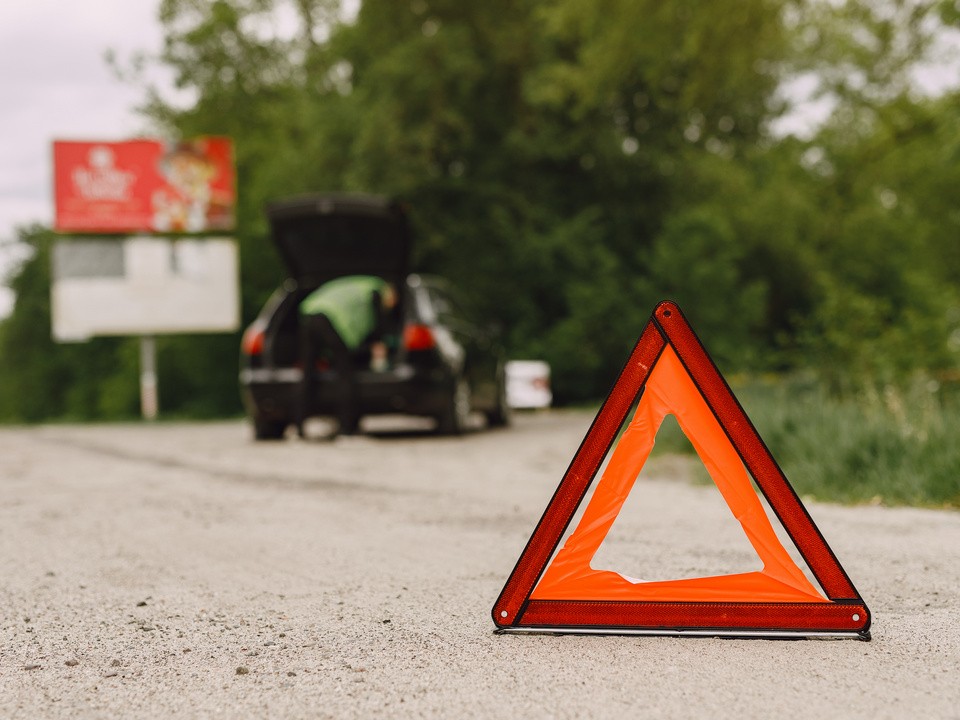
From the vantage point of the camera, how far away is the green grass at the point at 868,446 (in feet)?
23.6

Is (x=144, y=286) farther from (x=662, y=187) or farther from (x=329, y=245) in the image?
(x=329, y=245)

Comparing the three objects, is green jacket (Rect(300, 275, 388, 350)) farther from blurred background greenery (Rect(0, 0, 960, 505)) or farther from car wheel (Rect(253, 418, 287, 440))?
blurred background greenery (Rect(0, 0, 960, 505))

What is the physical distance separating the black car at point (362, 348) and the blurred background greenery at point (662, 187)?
315 centimetres

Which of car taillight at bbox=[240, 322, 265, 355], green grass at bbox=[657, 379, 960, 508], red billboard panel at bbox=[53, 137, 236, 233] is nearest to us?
green grass at bbox=[657, 379, 960, 508]

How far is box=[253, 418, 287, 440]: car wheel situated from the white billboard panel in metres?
14.3

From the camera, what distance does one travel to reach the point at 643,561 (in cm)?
504

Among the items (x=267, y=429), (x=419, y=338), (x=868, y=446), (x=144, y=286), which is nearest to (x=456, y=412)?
(x=419, y=338)

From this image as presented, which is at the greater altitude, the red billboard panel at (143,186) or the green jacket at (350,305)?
the red billboard panel at (143,186)

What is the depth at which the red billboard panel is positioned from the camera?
25.4 m

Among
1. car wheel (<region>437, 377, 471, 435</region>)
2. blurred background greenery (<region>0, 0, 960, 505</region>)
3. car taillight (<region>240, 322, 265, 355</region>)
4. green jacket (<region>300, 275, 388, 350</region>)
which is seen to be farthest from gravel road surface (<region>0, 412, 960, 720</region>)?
car taillight (<region>240, 322, 265, 355</region>)

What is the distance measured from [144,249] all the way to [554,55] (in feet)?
33.0

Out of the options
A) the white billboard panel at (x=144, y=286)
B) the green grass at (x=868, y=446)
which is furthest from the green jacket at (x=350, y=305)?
the white billboard panel at (x=144, y=286)

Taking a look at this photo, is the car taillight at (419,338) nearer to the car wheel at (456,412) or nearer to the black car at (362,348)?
the black car at (362,348)

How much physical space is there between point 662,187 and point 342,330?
46.0ft
